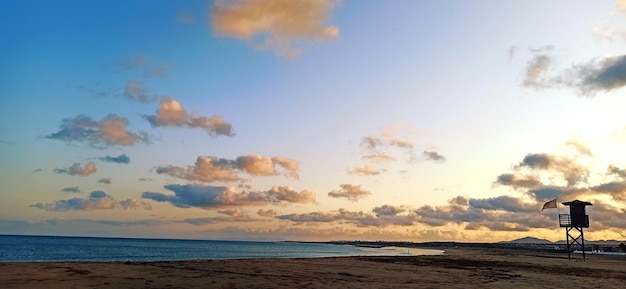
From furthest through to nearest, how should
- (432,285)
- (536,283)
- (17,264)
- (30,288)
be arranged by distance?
(17,264) < (536,283) < (432,285) < (30,288)

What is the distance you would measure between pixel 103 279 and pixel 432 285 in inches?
665

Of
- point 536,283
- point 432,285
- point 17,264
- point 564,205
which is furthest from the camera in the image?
point 564,205

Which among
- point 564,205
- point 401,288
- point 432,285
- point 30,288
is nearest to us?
point 30,288

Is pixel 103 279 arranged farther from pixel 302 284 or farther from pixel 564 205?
pixel 564 205

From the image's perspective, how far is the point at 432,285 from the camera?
76.8ft

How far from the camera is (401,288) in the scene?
2172cm

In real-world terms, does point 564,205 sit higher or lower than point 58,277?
higher

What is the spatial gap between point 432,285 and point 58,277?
766 inches

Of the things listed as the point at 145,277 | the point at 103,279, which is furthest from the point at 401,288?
the point at 103,279

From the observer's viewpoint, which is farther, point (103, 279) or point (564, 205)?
point (564, 205)

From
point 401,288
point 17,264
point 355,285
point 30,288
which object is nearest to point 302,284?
point 355,285

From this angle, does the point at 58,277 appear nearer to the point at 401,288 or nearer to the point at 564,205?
the point at 401,288

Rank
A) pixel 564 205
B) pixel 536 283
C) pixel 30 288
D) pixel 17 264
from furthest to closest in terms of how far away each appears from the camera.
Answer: pixel 564 205 → pixel 17 264 → pixel 536 283 → pixel 30 288

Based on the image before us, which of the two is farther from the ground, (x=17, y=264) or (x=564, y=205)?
(x=564, y=205)
